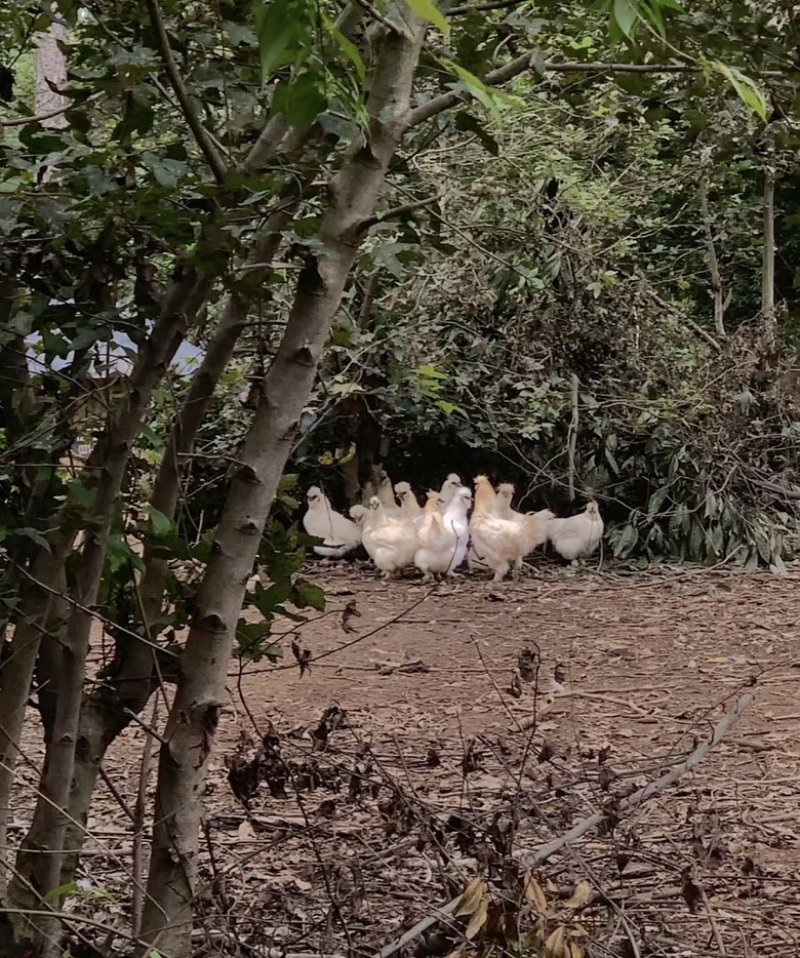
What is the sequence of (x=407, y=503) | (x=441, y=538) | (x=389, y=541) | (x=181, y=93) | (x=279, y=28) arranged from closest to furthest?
(x=279, y=28), (x=181, y=93), (x=441, y=538), (x=389, y=541), (x=407, y=503)

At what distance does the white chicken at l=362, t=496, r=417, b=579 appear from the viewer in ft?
26.7

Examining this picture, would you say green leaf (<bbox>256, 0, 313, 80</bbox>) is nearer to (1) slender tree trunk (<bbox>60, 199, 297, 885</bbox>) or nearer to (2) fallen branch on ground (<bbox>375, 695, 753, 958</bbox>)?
(1) slender tree trunk (<bbox>60, 199, 297, 885</bbox>)

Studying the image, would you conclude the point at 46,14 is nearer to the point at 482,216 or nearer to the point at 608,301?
the point at 482,216

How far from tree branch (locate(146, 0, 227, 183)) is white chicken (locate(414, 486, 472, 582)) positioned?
6.06 meters

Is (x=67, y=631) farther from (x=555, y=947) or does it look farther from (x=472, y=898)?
(x=555, y=947)

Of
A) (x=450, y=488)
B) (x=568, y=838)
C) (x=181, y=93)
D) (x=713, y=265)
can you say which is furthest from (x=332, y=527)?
(x=181, y=93)

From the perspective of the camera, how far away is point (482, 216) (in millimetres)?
8281

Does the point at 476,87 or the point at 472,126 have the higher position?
the point at 472,126

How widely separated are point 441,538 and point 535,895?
19.7ft

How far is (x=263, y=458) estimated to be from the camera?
1824 mm

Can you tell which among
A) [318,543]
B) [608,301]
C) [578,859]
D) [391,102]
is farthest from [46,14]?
[608,301]

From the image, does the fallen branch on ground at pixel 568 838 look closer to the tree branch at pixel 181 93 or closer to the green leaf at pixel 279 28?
the tree branch at pixel 181 93

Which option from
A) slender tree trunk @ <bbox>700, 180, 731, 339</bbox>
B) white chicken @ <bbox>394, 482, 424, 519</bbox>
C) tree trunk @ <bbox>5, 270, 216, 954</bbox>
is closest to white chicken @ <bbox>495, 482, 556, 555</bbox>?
white chicken @ <bbox>394, 482, 424, 519</bbox>

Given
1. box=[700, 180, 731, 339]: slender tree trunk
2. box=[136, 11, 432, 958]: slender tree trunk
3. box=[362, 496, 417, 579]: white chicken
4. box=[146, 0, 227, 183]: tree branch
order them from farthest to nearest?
box=[700, 180, 731, 339]: slender tree trunk < box=[362, 496, 417, 579]: white chicken < box=[136, 11, 432, 958]: slender tree trunk < box=[146, 0, 227, 183]: tree branch
